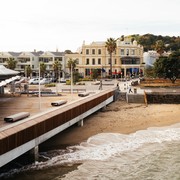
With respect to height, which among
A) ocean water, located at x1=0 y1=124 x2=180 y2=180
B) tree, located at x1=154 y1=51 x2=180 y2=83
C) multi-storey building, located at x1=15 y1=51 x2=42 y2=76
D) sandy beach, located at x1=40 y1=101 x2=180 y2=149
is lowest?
ocean water, located at x1=0 y1=124 x2=180 y2=180

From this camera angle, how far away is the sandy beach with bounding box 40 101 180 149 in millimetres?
27634

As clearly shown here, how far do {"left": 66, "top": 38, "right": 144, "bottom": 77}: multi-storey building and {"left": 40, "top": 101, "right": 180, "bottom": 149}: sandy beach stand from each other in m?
43.7

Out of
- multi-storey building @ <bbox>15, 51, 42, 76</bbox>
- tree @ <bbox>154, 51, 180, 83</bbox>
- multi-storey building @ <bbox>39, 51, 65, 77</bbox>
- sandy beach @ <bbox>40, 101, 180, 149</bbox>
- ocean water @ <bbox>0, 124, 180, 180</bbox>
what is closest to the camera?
ocean water @ <bbox>0, 124, 180, 180</bbox>

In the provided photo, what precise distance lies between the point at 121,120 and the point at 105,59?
185 feet

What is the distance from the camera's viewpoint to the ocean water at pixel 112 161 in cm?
1911

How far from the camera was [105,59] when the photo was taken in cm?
9038

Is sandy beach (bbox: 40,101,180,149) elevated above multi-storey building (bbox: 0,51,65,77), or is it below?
below

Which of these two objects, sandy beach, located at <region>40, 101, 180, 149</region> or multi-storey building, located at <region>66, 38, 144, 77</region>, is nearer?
sandy beach, located at <region>40, 101, 180, 149</region>

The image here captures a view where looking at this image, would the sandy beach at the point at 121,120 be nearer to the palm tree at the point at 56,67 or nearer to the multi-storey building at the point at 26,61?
the palm tree at the point at 56,67

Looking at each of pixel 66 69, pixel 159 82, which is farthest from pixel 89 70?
pixel 159 82

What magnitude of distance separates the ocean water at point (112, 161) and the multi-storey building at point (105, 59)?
2466 inches

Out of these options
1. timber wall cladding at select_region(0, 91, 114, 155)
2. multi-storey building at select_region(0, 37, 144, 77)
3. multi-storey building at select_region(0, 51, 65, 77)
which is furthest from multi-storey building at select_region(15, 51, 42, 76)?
timber wall cladding at select_region(0, 91, 114, 155)

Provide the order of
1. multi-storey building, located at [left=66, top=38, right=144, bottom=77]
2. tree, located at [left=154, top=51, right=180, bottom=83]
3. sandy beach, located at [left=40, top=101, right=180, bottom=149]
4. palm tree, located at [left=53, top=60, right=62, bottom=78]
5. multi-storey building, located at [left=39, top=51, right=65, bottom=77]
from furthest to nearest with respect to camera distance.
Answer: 1. multi-storey building, located at [left=39, top=51, right=65, bottom=77]
2. multi-storey building, located at [left=66, top=38, right=144, bottom=77]
3. palm tree, located at [left=53, top=60, right=62, bottom=78]
4. tree, located at [left=154, top=51, right=180, bottom=83]
5. sandy beach, located at [left=40, top=101, right=180, bottom=149]

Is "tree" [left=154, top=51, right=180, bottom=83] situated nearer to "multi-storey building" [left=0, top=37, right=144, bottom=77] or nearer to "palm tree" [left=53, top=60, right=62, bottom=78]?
"multi-storey building" [left=0, top=37, right=144, bottom=77]
